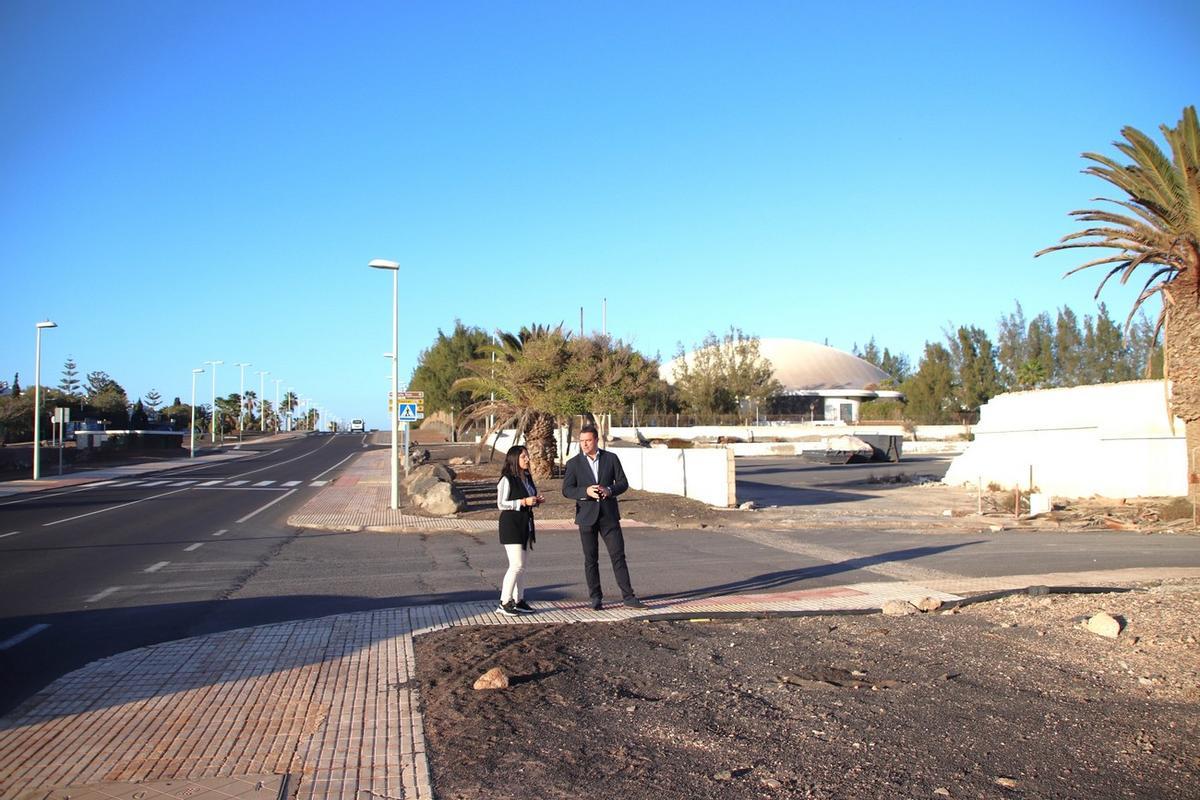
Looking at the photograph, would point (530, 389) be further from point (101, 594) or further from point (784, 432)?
point (784, 432)

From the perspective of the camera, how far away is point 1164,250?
1933 cm

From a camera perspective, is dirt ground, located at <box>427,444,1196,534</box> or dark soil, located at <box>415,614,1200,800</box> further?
dirt ground, located at <box>427,444,1196,534</box>

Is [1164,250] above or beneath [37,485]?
above

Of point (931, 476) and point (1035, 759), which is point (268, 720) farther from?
point (931, 476)

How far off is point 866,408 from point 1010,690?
3126 inches

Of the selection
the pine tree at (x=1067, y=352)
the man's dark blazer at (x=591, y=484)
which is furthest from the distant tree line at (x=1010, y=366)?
the man's dark blazer at (x=591, y=484)

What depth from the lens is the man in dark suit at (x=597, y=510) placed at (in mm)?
9273

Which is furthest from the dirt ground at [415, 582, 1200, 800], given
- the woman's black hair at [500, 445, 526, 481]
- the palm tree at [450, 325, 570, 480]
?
the palm tree at [450, 325, 570, 480]

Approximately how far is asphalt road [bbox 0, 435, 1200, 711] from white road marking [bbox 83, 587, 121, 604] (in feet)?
0.09

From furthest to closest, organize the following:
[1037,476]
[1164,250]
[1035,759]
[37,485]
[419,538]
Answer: [37,485]
[1037,476]
[1164,250]
[419,538]
[1035,759]

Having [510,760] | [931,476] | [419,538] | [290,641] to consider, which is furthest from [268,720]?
[931,476]

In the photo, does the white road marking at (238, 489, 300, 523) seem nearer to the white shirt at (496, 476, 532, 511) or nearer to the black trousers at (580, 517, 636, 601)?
the white shirt at (496, 476, 532, 511)

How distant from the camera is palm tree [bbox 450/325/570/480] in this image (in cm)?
2391

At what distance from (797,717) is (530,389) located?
18805 millimetres
